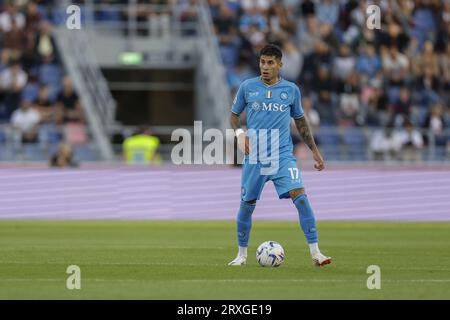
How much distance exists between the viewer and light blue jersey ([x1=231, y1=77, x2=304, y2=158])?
1463 centimetres

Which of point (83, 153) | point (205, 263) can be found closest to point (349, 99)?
point (83, 153)

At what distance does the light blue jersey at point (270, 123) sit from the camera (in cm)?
1455

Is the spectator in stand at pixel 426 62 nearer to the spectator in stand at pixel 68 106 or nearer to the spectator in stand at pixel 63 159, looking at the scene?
the spectator in stand at pixel 68 106

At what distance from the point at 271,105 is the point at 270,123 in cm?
21

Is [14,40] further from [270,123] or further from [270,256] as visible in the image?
[270,256]

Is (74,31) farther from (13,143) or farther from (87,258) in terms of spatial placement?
(87,258)

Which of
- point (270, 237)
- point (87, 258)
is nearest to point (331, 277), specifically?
point (87, 258)

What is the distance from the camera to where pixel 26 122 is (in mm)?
30000

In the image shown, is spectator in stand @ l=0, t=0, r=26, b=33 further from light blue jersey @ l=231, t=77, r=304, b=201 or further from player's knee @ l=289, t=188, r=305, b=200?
player's knee @ l=289, t=188, r=305, b=200

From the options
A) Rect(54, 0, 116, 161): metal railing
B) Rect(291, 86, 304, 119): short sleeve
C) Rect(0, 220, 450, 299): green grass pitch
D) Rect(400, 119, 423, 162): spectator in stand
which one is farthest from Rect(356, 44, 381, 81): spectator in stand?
Rect(291, 86, 304, 119): short sleeve

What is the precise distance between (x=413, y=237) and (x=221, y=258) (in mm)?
6089
